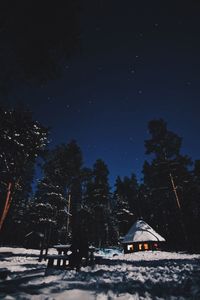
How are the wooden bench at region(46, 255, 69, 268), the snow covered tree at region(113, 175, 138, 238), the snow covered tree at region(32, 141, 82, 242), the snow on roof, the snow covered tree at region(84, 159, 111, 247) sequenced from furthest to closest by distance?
the snow covered tree at region(113, 175, 138, 238) < the snow covered tree at region(84, 159, 111, 247) < the snow covered tree at region(32, 141, 82, 242) < the snow on roof < the wooden bench at region(46, 255, 69, 268)

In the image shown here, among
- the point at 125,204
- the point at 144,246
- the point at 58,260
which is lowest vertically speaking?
the point at 58,260

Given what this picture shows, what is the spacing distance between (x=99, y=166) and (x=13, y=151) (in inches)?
1660

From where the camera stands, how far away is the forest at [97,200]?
28.8 meters

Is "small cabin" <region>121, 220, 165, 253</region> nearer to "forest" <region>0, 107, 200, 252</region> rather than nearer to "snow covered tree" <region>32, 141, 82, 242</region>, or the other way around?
"forest" <region>0, 107, 200, 252</region>

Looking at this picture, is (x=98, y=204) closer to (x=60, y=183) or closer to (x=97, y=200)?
(x=97, y=200)

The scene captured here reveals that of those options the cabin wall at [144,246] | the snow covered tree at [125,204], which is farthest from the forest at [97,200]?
the cabin wall at [144,246]

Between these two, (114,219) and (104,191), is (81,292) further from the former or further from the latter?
(114,219)

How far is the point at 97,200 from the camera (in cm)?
4603

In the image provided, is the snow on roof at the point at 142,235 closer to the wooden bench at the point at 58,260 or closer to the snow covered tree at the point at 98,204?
the snow covered tree at the point at 98,204

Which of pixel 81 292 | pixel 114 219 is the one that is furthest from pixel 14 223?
pixel 81 292

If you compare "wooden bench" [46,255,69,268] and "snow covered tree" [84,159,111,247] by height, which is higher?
"snow covered tree" [84,159,111,247]

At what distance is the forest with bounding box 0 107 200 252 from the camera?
28797mm

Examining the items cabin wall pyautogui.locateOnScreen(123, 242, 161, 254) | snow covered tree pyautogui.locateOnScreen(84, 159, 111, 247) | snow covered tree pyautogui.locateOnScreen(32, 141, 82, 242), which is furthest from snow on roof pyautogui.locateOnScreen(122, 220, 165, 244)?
snow covered tree pyautogui.locateOnScreen(84, 159, 111, 247)

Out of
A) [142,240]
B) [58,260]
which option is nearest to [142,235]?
[142,240]
